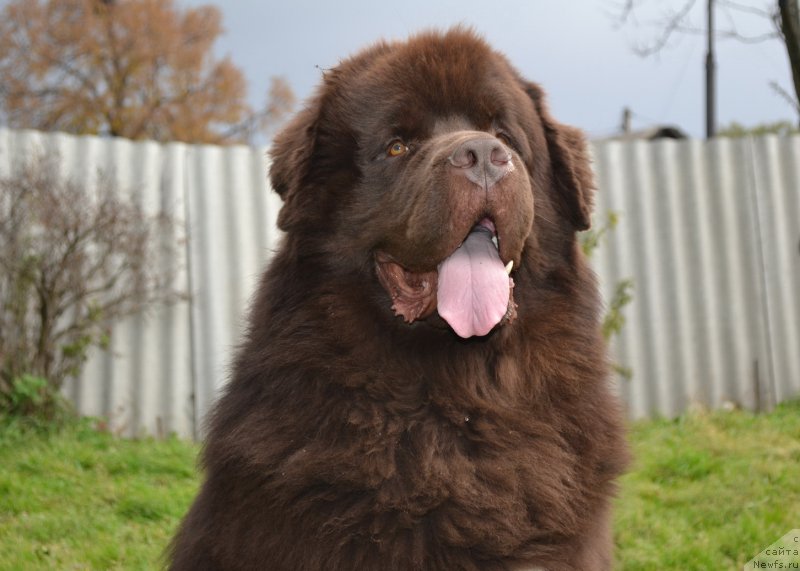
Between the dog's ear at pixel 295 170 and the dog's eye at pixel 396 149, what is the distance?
272 millimetres

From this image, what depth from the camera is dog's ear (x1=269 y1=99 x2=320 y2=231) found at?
9.34 ft

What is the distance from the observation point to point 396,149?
2.80m

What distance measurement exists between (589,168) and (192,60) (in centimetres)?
3269

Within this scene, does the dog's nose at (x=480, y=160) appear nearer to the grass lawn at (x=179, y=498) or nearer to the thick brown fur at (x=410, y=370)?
the thick brown fur at (x=410, y=370)

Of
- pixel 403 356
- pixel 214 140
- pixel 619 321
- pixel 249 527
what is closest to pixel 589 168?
pixel 403 356

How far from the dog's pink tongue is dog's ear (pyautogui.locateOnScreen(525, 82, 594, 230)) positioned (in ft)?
1.71

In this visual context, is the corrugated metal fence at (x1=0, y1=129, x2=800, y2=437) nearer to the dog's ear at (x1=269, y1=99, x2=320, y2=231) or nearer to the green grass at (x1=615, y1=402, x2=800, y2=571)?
the green grass at (x1=615, y1=402, x2=800, y2=571)

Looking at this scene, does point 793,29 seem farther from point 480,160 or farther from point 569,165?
point 480,160

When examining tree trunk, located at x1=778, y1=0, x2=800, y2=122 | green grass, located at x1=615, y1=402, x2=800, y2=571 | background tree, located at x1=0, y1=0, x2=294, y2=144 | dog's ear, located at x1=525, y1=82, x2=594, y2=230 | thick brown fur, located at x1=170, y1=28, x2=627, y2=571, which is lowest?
green grass, located at x1=615, y1=402, x2=800, y2=571

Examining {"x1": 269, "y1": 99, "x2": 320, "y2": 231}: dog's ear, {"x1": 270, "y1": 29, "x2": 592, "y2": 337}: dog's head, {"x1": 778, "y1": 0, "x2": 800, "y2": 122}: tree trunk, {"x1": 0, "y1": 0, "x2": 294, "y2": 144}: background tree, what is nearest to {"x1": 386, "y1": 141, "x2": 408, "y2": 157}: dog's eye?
{"x1": 270, "y1": 29, "x2": 592, "y2": 337}: dog's head

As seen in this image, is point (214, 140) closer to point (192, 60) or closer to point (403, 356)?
point (192, 60)

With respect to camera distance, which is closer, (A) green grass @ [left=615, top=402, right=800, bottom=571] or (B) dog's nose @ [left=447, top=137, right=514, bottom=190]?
(B) dog's nose @ [left=447, top=137, right=514, bottom=190]

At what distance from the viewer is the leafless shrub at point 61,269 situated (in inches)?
251

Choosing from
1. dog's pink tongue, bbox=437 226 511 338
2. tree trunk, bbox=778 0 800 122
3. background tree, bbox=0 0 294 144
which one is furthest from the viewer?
background tree, bbox=0 0 294 144
